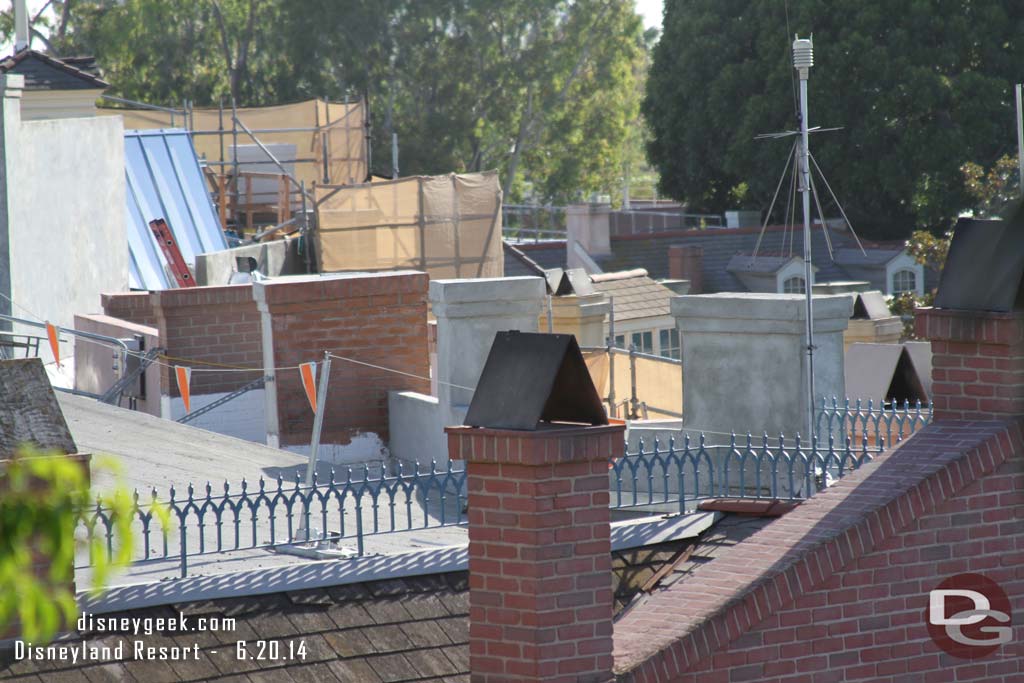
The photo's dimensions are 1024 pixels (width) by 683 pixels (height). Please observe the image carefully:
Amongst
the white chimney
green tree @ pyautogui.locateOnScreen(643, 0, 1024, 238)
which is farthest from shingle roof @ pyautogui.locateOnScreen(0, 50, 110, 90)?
green tree @ pyautogui.locateOnScreen(643, 0, 1024, 238)

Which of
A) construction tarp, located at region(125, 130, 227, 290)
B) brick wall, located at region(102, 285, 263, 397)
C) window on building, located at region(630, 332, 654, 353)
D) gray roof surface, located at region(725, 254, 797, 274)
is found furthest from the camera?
gray roof surface, located at region(725, 254, 797, 274)

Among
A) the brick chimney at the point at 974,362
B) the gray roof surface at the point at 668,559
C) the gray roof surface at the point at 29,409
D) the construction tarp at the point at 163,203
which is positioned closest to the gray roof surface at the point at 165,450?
the gray roof surface at the point at 29,409

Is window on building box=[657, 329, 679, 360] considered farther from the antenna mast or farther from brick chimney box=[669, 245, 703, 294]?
the antenna mast

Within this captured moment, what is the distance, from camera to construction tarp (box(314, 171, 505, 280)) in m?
29.0

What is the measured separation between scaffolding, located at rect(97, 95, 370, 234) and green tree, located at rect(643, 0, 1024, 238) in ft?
40.2

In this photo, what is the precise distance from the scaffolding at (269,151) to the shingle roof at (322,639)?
27.5 meters

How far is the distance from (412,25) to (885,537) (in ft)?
179

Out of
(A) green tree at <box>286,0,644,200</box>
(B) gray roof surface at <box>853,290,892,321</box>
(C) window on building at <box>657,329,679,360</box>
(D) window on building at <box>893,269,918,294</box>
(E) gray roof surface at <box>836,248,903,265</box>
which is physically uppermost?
(A) green tree at <box>286,0,644,200</box>

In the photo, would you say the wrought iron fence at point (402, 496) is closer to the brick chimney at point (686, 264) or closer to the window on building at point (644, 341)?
the window on building at point (644, 341)

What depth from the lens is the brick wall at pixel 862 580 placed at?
6.40m

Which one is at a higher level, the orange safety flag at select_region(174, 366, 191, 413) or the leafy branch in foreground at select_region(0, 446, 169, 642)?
the leafy branch in foreground at select_region(0, 446, 169, 642)

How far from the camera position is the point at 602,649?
19.6ft

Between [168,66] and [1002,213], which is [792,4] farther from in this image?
[1002,213]

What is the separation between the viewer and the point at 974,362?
7.14 metres
